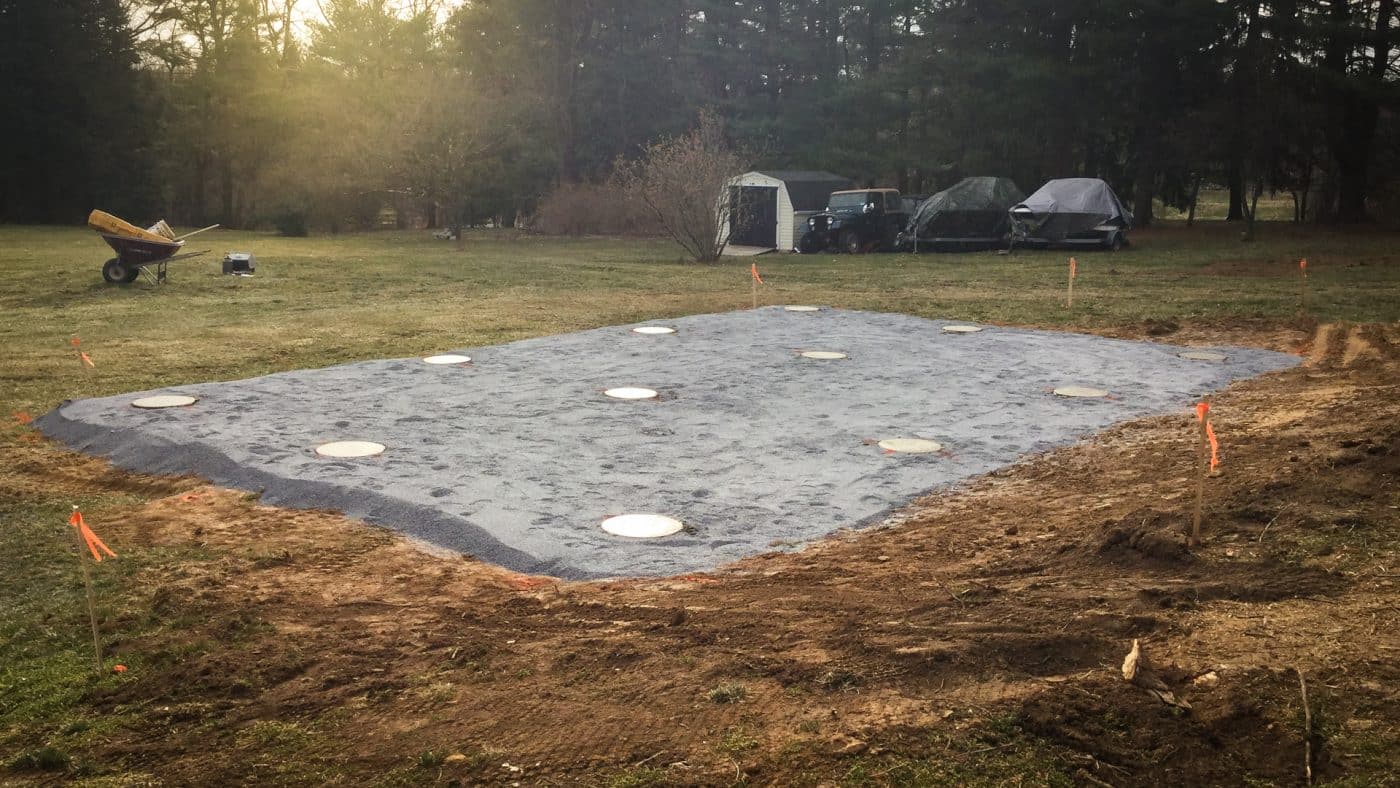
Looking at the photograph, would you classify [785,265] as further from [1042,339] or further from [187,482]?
[187,482]

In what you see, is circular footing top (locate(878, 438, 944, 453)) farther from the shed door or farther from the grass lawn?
the shed door

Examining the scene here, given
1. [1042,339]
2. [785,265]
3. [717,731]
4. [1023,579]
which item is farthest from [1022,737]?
[785,265]

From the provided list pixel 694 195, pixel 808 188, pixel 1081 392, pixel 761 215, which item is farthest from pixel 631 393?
pixel 808 188

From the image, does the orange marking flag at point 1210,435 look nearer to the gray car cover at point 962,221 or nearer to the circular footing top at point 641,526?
the circular footing top at point 641,526

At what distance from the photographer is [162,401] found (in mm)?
6969

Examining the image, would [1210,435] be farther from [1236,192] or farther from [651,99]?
[651,99]

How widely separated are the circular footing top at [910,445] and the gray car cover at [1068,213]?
19.6 meters

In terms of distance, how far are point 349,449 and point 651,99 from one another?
34.9 meters

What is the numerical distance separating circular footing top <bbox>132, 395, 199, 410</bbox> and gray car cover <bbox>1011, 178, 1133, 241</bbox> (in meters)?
20.7

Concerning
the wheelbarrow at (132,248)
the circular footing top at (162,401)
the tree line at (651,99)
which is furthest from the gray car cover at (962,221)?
the circular footing top at (162,401)

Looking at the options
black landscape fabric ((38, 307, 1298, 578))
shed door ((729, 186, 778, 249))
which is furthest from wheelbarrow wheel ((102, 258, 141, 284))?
shed door ((729, 186, 778, 249))

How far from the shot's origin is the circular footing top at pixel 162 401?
686cm

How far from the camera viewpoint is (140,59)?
3847 cm

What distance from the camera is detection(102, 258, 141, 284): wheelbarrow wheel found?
15.6m
